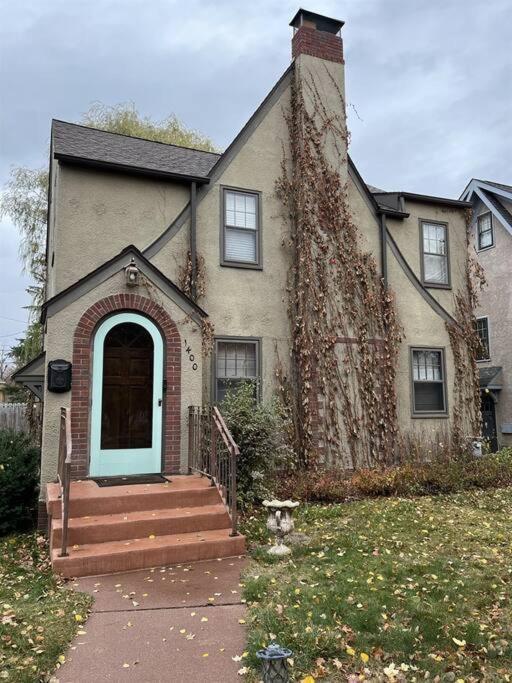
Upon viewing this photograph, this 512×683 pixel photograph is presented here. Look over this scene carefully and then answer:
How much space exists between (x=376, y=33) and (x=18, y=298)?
32.1 m

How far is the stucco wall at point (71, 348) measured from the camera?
22.8 ft

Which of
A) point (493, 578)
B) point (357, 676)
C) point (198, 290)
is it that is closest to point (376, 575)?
point (493, 578)

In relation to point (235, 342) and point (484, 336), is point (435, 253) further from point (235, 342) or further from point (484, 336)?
point (484, 336)

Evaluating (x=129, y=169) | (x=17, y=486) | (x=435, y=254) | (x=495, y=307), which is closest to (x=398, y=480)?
(x=435, y=254)

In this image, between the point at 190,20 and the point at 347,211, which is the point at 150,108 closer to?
the point at 190,20

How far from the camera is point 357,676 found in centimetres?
318

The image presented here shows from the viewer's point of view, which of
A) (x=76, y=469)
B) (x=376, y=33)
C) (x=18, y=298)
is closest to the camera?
(x=76, y=469)

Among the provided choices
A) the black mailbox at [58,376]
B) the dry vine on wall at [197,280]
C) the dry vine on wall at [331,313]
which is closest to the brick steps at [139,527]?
the black mailbox at [58,376]

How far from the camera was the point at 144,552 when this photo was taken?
5.32 metres

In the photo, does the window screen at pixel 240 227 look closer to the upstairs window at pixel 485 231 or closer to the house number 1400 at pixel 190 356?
A: the house number 1400 at pixel 190 356

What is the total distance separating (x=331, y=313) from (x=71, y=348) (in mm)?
5098

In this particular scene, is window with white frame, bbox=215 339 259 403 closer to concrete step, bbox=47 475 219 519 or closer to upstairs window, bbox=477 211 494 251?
concrete step, bbox=47 475 219 519

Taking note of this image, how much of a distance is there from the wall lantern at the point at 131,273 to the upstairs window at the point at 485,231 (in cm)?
1407

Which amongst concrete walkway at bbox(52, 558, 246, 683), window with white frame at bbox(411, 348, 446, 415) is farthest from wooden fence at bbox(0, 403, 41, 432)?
concrete walkway at bbox(52, 558, 246, 683)
